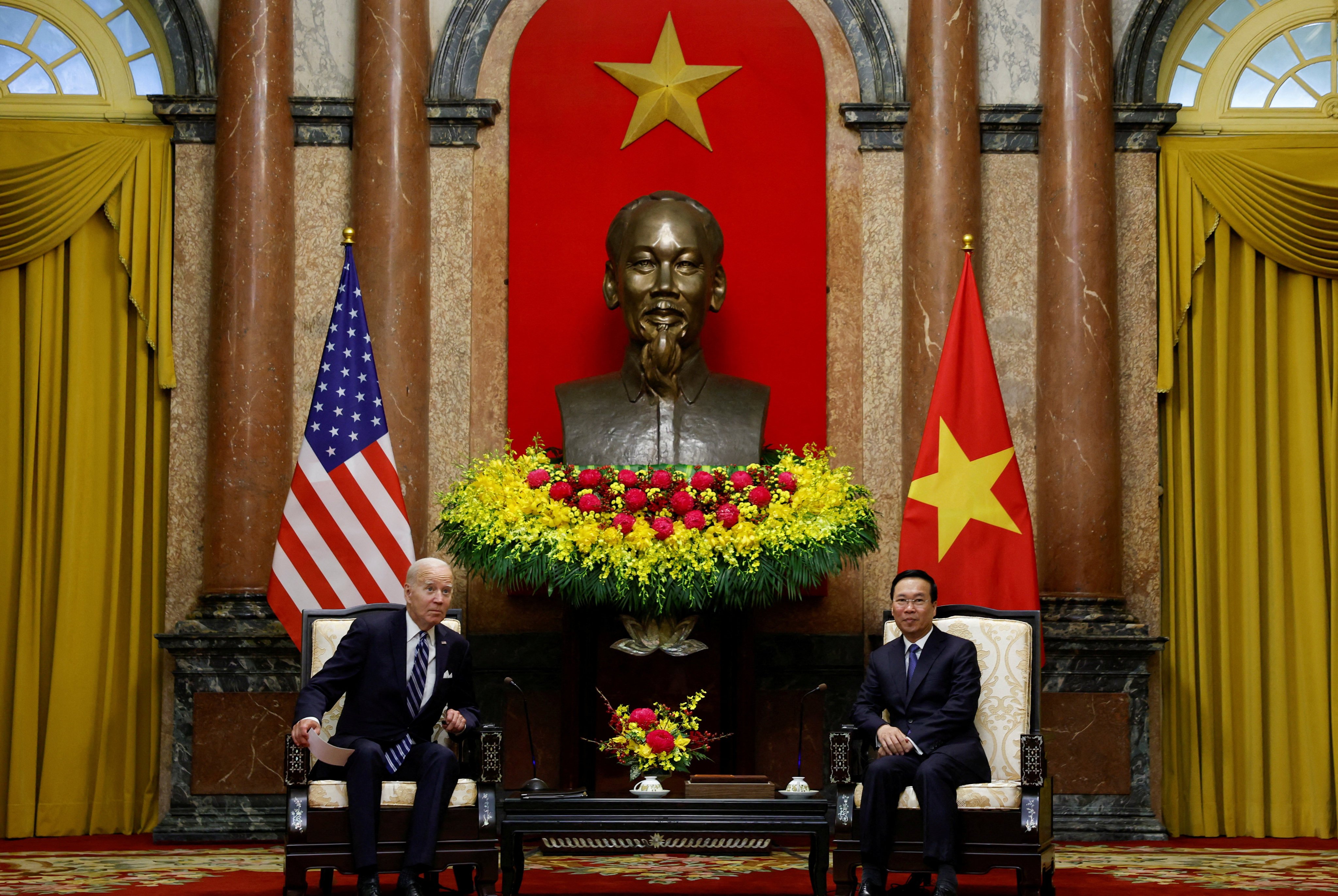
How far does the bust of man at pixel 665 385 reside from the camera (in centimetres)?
729

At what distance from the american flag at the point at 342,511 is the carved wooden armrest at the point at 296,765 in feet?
5.14

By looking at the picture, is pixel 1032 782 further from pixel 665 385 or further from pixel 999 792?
pixel 665 385

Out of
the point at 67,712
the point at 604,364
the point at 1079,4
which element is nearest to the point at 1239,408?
the point at 1079,4

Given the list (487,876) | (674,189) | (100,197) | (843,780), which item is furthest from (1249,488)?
(100,197)

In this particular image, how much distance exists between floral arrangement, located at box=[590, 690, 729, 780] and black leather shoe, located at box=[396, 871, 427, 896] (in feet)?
2.83

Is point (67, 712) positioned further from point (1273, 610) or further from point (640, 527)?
point (1273, 610)

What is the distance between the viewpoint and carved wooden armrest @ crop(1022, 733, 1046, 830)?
5258mm

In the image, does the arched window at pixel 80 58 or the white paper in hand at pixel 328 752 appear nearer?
the white paper in hand at pixel 328 752

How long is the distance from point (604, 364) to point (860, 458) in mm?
1429

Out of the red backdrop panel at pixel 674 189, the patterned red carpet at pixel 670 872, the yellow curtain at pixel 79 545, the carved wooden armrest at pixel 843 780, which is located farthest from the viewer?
the red backdrop panel at pixel 674 189

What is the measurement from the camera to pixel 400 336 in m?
7.75

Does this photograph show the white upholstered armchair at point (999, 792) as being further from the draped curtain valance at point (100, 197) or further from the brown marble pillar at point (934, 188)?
the draped curtain valance at point (100, 197)

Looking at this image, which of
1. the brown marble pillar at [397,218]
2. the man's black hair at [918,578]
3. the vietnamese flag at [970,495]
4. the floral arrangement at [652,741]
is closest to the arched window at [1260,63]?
the vietnamese flag at [970,495]

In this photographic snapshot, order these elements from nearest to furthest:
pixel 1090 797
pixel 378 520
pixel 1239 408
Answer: pixel 378 520 → pixel 1090 797 → pixel 1239 408
